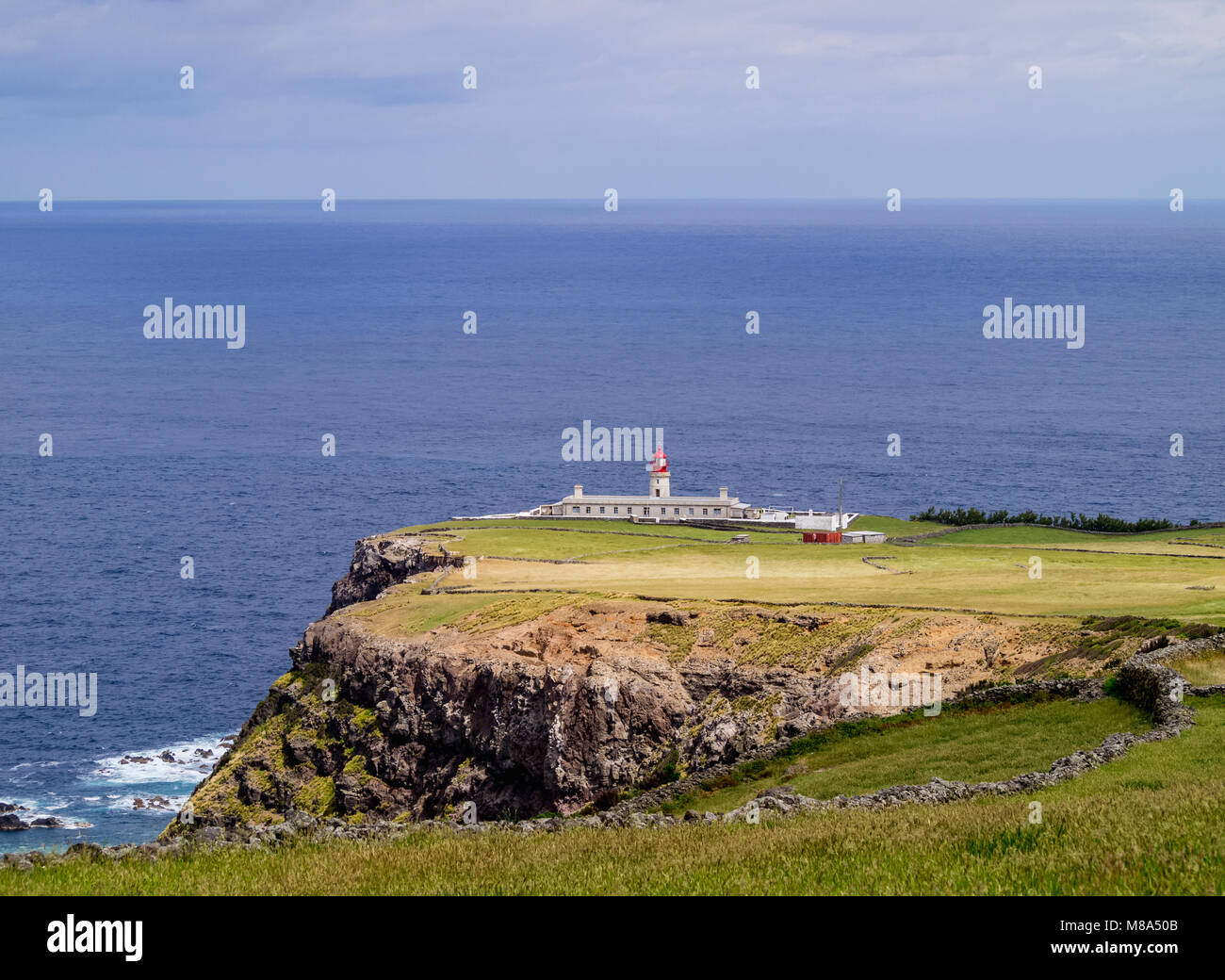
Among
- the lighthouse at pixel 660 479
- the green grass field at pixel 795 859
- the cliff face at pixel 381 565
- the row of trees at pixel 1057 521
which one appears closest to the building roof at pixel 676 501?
the lighthouse at pixel 660 479

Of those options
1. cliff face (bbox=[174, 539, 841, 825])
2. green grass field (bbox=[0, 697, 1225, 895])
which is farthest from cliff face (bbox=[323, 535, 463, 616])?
green grass field (bbox=[0, 697, 1225, 895])

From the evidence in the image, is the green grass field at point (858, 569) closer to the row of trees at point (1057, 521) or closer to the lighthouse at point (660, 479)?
the row of trees at point (1057, 521)

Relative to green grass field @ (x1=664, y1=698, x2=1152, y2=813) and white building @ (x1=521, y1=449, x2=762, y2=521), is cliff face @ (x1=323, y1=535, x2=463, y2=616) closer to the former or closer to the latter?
white building @ (x1=521, y1=449, x2=762, y2=521)

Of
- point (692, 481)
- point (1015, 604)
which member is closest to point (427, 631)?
point (1015, 604)

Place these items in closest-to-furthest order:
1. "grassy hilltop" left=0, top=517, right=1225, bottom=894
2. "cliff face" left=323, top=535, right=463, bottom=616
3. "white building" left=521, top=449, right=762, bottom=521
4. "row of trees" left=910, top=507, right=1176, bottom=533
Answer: "grassy hilltop" left=0, top=517, right=1225, bottom=894 → "cliff face" left=323, top=535, right=463, bottom=616 → "row of trees" left=910, top=507, right=1176, bottom=533 → "white building" left=521, top=449, right=762, bottom=521

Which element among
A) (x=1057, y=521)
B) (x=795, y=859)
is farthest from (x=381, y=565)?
(x=795, y=859)

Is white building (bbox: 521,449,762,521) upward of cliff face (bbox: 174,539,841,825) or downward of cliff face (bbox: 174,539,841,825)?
upward

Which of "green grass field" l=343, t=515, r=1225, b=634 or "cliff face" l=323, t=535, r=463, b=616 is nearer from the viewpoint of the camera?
"green grass field" l=343, t=515, r=1225, b=634

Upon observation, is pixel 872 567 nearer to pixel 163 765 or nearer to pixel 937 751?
pixel 163 765
